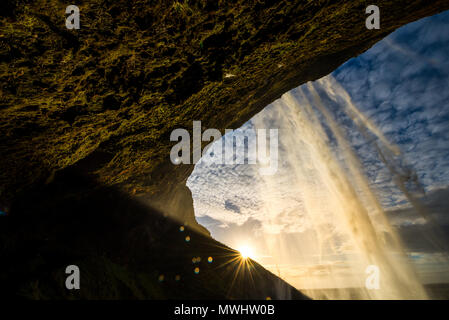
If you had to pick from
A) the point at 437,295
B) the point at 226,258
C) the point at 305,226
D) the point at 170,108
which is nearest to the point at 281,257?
the point at 305,226

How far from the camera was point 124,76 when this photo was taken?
231 cm

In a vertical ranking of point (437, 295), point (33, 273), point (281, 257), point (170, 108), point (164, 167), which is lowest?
point (437, 295)

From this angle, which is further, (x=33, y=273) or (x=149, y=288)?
(x=149, y=288)

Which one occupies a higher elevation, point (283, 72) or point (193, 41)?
point (283, 72)

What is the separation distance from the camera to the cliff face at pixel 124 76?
5.85 ft

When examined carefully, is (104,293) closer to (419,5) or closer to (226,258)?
(226,258)

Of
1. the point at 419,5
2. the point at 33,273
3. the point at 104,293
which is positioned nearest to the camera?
the point at 419,5

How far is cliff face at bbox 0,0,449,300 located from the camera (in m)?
1.78

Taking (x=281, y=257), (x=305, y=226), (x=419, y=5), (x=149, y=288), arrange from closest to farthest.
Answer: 1. (x=419, y=5)
2. (x=149, y=288)
3. (x=305, y=226)
4. (x=281, y=257)

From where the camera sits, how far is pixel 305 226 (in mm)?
27859

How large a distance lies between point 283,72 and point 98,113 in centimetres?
355
